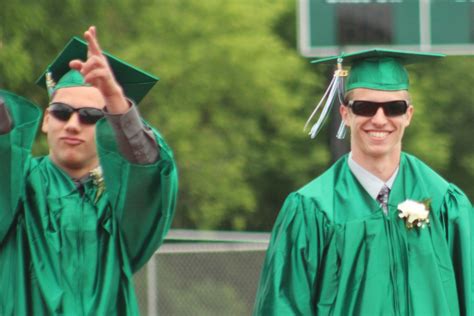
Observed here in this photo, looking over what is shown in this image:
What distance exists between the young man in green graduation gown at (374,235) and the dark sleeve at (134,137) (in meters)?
0.74

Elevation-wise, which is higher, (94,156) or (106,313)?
(94,156)

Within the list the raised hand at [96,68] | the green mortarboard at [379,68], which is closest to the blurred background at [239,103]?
the green mortarboard at [379,68]

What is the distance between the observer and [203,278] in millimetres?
12992

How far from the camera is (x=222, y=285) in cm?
1303

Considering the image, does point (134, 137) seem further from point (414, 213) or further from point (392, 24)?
point (392, 24)

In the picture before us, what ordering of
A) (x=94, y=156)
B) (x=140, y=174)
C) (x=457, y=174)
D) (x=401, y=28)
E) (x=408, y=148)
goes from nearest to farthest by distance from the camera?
(x=140, y=174), (x=94, y=156), (x=401, y=28), (x=408, y=148), (x=457, y=174)

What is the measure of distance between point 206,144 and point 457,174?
9.72 ft

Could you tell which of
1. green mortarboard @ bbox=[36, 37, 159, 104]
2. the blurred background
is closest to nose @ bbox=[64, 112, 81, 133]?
green mortarboard @ bbox=[36, 37, 159, 104]

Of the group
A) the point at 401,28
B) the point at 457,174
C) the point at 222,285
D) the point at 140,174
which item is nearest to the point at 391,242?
the point at 140,174


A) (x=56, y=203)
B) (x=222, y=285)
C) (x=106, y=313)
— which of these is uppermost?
(x=56, y=203)

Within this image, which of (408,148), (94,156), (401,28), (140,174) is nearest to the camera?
(140,174)

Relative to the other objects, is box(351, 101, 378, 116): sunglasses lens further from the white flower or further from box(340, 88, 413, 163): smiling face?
the white flower

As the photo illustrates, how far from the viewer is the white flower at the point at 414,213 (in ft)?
23.2

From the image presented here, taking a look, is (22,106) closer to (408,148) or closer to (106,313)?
(106,313)
